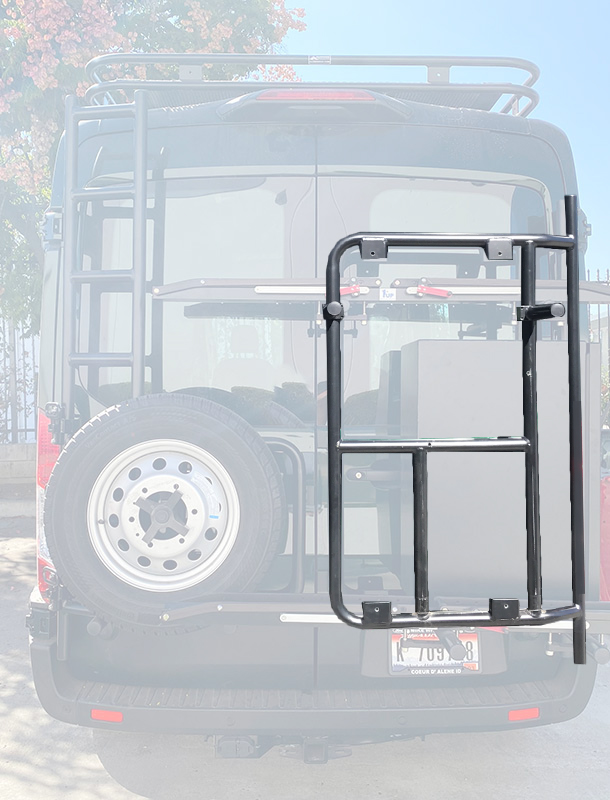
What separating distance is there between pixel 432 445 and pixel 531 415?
245 millimetres

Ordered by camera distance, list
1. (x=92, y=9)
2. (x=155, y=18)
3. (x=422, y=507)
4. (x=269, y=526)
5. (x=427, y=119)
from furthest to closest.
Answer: (x=155, y=18) → (x=92, y=9) → (x=427, y=119) → (x=269, y=526) → (x=422, y=507)

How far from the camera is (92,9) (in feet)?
31.9

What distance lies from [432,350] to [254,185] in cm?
102

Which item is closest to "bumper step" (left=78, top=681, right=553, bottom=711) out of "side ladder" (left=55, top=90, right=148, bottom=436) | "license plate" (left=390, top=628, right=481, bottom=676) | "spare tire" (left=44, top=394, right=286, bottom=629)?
"license plate" (left=390, top=628, right=481, bottom=676)

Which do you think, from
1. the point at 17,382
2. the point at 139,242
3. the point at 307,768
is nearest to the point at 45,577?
the point at 139,242

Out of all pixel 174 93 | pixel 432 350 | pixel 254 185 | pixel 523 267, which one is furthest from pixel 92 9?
pixel 523 267

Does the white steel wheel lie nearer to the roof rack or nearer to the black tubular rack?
the black tubular rack

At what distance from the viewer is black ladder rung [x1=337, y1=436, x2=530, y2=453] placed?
1.81m

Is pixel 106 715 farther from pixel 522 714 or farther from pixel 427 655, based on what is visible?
pixel 522 714

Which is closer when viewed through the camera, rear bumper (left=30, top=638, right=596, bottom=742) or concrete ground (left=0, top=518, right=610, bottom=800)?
rear bumper (left=30, top=638, right=596, bottom=742)

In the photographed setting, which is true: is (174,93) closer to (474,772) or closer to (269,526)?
(269,526)

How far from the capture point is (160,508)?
9.18 ft

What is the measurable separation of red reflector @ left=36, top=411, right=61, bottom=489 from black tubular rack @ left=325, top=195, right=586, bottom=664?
1.65m

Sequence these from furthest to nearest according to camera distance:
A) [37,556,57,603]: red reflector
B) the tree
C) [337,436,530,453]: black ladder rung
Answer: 1. the tree
2. [37,556,57,603]: red reflector
3. [337,436,530,453]: black ladder rung
